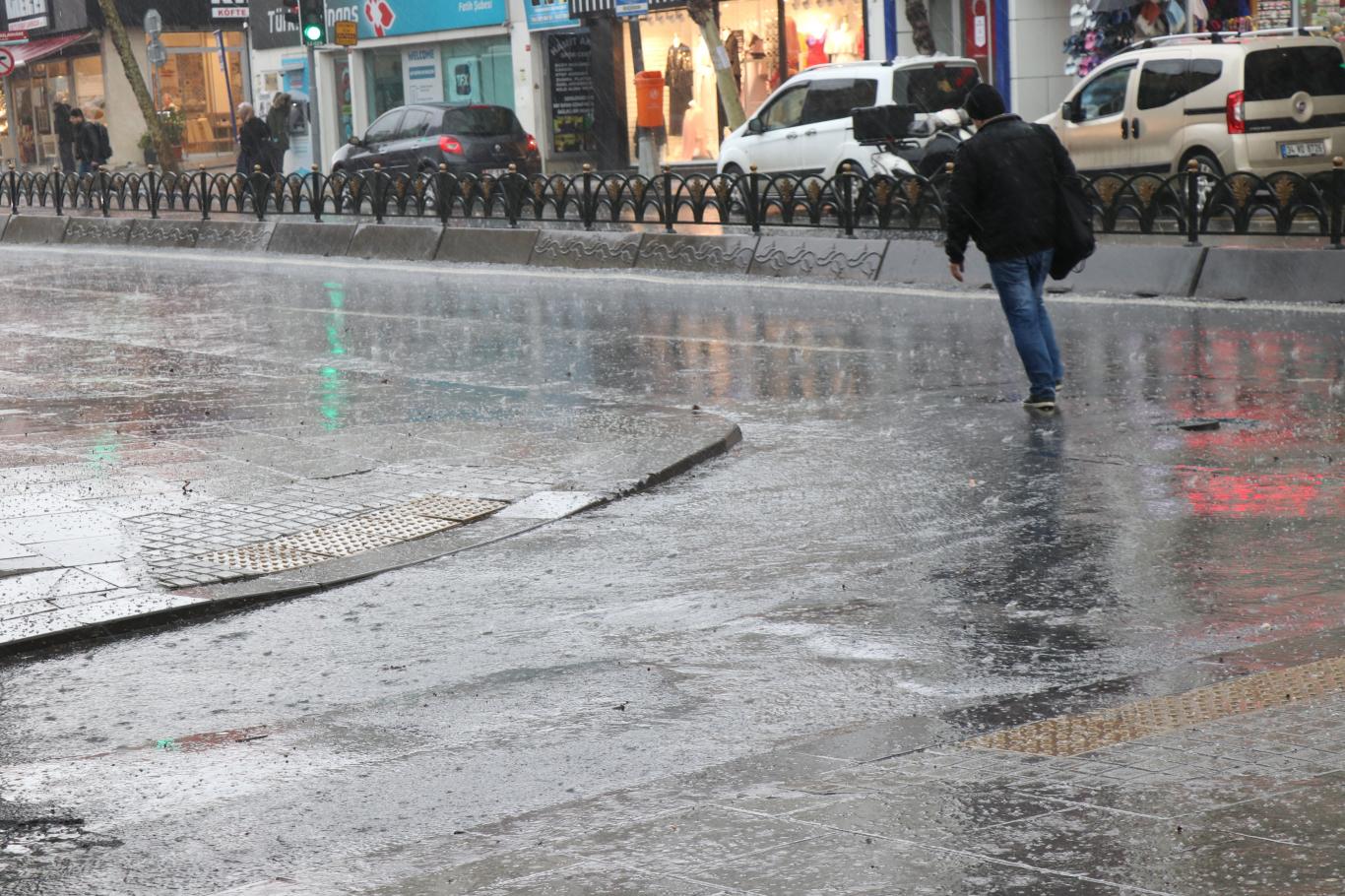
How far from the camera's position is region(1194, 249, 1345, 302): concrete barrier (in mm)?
15000

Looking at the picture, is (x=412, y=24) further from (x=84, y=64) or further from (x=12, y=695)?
(x=12, y=695)

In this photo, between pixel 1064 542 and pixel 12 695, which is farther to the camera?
pixel 1064 542

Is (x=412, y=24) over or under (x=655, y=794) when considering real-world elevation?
over

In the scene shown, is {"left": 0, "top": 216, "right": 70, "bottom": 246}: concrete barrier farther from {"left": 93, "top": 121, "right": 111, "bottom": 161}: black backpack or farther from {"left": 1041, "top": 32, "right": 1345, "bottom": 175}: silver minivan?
{"left": 1041, "top": 32, "right": 1345, "bottom": 175}: silver minivan

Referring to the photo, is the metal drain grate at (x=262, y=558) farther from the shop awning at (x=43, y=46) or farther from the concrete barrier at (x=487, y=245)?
the shop awning at (x=43, y=46)

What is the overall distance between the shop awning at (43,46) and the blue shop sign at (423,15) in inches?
507

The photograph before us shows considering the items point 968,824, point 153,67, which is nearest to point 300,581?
point 968,824

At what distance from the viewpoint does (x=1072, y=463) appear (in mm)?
9234

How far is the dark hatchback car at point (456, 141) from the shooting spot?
31.6 metres

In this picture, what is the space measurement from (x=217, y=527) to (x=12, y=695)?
222 centimetres

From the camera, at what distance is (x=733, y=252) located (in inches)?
793

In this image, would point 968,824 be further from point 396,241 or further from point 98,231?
point 98,231

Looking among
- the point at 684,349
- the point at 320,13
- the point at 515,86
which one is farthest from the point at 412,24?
the point at 684,349

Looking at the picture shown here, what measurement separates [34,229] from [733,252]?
16.1 metres
